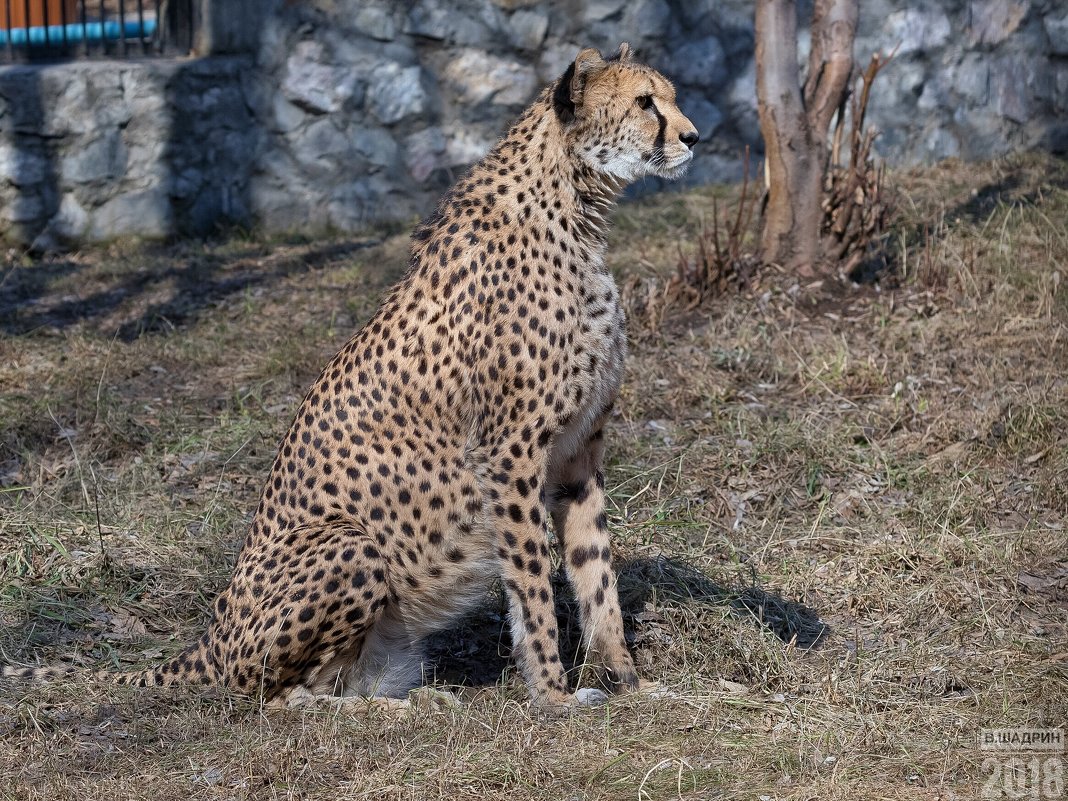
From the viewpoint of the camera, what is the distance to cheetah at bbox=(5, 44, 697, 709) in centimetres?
345

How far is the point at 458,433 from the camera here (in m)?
3.56

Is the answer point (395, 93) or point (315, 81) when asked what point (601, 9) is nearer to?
point (395, 93)

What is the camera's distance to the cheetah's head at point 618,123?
3.60 m

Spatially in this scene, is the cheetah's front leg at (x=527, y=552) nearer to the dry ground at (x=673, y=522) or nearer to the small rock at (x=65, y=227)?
the dry ground at (x=673, y=522)

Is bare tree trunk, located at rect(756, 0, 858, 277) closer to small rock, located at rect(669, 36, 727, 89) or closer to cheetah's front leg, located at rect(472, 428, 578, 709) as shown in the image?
small rock, located at rect(669, 36, 727, 89)

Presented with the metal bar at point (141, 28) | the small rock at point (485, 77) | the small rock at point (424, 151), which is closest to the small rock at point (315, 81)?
the small rock at point (424, 151)

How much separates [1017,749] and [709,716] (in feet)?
2.49

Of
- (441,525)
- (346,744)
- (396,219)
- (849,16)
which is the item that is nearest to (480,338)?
(441,525)

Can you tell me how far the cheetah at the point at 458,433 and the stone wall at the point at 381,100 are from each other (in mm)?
4560

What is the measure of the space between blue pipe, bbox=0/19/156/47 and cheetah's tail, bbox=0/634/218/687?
512 cm

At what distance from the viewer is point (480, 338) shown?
3.52 metres

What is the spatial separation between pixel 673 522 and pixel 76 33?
5.16 meters

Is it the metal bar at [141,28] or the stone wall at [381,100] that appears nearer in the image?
the stone wall at [381,100]

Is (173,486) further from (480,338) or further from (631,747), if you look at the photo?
(631,747)
